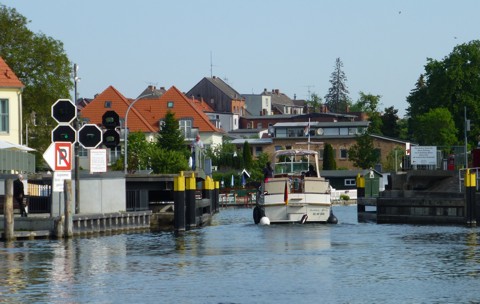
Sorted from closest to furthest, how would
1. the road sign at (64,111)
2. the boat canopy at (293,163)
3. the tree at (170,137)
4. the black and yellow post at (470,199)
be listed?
the road sign at (64,111) → the black and yellow post at (470,199) → the boat canopy at (293,163) → the tree at (170,137)

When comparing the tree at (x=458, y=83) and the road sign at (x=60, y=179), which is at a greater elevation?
the tree at (x=458, y=83)

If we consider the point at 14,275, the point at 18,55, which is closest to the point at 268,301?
the point at 14,275

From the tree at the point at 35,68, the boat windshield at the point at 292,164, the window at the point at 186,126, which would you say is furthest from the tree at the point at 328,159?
the boat windshield at the point at 292,164

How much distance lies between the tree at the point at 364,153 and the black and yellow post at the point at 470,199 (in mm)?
96898

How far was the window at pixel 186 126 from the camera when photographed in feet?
538

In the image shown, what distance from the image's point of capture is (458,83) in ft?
432

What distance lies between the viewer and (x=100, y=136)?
169ft

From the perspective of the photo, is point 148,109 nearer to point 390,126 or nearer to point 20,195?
point 390,126

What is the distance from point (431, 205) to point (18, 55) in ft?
138

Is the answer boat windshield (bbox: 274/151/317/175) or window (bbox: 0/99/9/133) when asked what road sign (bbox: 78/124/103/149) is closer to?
boat windshield (bbox: 274/151/317/175)

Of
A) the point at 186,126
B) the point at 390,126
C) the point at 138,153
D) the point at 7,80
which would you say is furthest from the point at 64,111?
the point at 390,126

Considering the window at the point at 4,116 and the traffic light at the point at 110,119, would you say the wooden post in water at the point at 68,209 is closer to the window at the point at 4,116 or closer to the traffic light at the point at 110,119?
the traffic light at the point at 110,119

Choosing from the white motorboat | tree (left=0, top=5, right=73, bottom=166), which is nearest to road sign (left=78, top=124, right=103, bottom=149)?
the white motorboat

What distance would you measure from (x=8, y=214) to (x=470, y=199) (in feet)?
71.5
